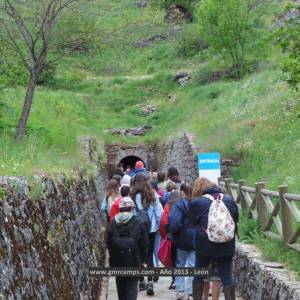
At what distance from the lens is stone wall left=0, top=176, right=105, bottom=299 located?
444cm

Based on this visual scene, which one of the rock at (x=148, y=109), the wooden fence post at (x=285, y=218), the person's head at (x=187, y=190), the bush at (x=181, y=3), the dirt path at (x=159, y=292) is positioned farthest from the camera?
the bush at (x=181, y=3)

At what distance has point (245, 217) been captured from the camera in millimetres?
10648

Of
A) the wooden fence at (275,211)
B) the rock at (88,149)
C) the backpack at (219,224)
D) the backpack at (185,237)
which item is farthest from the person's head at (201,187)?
the rock at (88,149)

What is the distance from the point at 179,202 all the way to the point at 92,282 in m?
2.00

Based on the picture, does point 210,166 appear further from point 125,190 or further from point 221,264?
point 221,264

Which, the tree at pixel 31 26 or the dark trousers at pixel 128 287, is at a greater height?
the tree at pixel 31 26

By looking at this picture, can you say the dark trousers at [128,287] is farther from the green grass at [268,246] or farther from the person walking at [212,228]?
the green grass at [268,246]

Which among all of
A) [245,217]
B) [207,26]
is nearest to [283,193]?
[245,217]

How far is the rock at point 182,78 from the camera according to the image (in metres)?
34.5

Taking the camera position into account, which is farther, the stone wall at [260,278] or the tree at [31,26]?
the tree at [31,26]

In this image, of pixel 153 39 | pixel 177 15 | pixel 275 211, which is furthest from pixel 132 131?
pixel 177 15

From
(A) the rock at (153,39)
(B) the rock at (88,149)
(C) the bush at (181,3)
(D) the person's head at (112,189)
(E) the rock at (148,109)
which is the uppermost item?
(C) the bush at (181,3)

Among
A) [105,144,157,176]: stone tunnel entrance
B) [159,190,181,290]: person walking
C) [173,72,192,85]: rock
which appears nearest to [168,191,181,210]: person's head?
[159,190,181,290]: person walking

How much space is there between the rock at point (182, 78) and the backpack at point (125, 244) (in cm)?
2797
